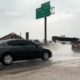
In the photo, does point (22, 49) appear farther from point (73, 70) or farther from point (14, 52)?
point (73, 70)

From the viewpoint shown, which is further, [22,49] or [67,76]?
[22,49]

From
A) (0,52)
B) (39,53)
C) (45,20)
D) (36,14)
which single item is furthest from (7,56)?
(36,14)

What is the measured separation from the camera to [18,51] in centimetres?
1883

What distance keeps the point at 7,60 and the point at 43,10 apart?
38.1 meters

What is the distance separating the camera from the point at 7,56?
18.2 metres

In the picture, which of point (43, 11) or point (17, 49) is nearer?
point (17, 49)

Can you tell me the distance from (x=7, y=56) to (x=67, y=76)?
6137mm

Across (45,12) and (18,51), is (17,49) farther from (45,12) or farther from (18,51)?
(45,12)

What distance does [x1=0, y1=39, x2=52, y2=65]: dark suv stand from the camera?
1808cm

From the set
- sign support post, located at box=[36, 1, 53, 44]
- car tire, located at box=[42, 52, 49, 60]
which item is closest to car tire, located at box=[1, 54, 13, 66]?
car tire, located at box=[42, 52, 49, 60]

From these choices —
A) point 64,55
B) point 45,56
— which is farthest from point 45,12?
point 45,56

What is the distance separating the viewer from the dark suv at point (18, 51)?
18078 millimetres

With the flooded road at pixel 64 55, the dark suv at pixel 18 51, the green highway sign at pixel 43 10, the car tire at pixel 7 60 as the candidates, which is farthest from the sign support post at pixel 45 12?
the car tire at pixel 7 60

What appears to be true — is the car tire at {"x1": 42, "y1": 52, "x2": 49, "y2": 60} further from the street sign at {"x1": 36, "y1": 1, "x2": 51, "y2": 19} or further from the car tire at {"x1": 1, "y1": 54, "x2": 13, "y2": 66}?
the street sign at {"x1": 36, "y1": 1, "x2": 51, "y2": 19}
